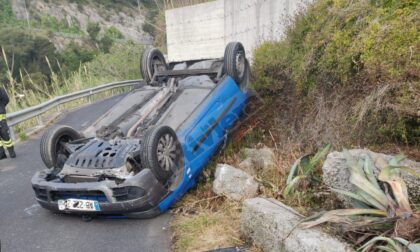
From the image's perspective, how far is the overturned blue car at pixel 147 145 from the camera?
4.16 metres

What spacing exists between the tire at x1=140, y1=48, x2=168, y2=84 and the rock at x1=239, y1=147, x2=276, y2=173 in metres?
2.81

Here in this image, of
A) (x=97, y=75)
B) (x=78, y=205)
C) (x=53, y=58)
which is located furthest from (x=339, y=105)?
(x=53, y=58)

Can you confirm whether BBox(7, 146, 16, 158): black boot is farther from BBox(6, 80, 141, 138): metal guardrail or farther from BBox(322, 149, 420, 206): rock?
BBox(322, 149, 420, 206): rock

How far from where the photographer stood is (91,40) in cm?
5128

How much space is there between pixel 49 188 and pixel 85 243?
846mm

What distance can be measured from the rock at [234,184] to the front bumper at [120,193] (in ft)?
2.23

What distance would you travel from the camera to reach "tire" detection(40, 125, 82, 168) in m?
4.86

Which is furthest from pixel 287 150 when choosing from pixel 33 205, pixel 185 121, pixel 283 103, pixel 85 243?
pixel 33 205

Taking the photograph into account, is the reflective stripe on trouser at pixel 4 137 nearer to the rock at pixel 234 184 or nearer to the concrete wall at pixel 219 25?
the rock at pixel 234 184

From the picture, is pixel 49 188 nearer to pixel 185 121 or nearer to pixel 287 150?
pixel 185 121

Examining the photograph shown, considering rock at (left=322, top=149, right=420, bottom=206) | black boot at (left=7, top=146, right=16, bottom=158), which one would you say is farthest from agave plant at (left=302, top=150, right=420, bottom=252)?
black boot at (left=7, top=146, right=16, bottom=158)

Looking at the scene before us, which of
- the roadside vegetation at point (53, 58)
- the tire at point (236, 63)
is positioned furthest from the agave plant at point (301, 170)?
the roadside vegetation at point (53, 58)

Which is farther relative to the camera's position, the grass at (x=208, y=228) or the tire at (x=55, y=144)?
the tire at (x=55, y=144)

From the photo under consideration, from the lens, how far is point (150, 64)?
700 cm
